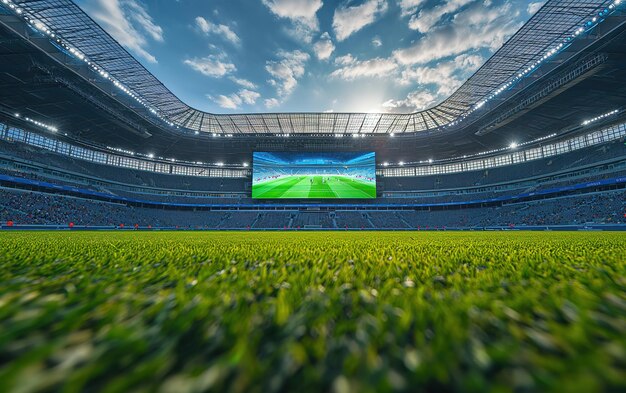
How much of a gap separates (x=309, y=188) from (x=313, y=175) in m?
2.28

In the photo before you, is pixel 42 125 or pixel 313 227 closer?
pixel 42 125

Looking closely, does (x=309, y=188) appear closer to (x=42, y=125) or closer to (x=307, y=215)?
(x=307, y=215)

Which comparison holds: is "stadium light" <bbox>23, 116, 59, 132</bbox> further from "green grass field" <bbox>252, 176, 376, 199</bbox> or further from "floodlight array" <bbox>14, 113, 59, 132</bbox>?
"green grass field" <bbox>252, 176, 376, 199</bbox>

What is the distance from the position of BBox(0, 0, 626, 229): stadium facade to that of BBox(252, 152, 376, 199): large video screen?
2.15 m

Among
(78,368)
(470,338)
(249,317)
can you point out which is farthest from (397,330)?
(78,368)

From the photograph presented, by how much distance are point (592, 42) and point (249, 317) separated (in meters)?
28.5

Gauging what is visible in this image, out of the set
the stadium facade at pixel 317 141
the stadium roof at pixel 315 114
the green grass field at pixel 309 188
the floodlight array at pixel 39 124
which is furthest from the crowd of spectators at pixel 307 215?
the stadium roof at pixel 315 114

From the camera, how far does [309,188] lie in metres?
41.2

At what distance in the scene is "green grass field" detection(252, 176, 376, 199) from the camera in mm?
40625

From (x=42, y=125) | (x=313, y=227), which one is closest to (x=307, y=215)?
(x=313, y=227)

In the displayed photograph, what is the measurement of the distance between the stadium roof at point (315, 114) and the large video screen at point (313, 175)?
5.07m

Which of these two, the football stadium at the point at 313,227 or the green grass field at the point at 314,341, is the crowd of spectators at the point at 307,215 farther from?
the green grass field at the point at 314,341

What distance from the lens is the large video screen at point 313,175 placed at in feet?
133

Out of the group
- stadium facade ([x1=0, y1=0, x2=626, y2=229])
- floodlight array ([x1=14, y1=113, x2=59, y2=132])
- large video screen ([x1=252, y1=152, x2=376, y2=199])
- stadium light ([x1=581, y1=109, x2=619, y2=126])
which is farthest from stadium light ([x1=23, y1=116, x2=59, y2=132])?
stadium light ([x1=581, y1=109, x2=619, y2=126])
